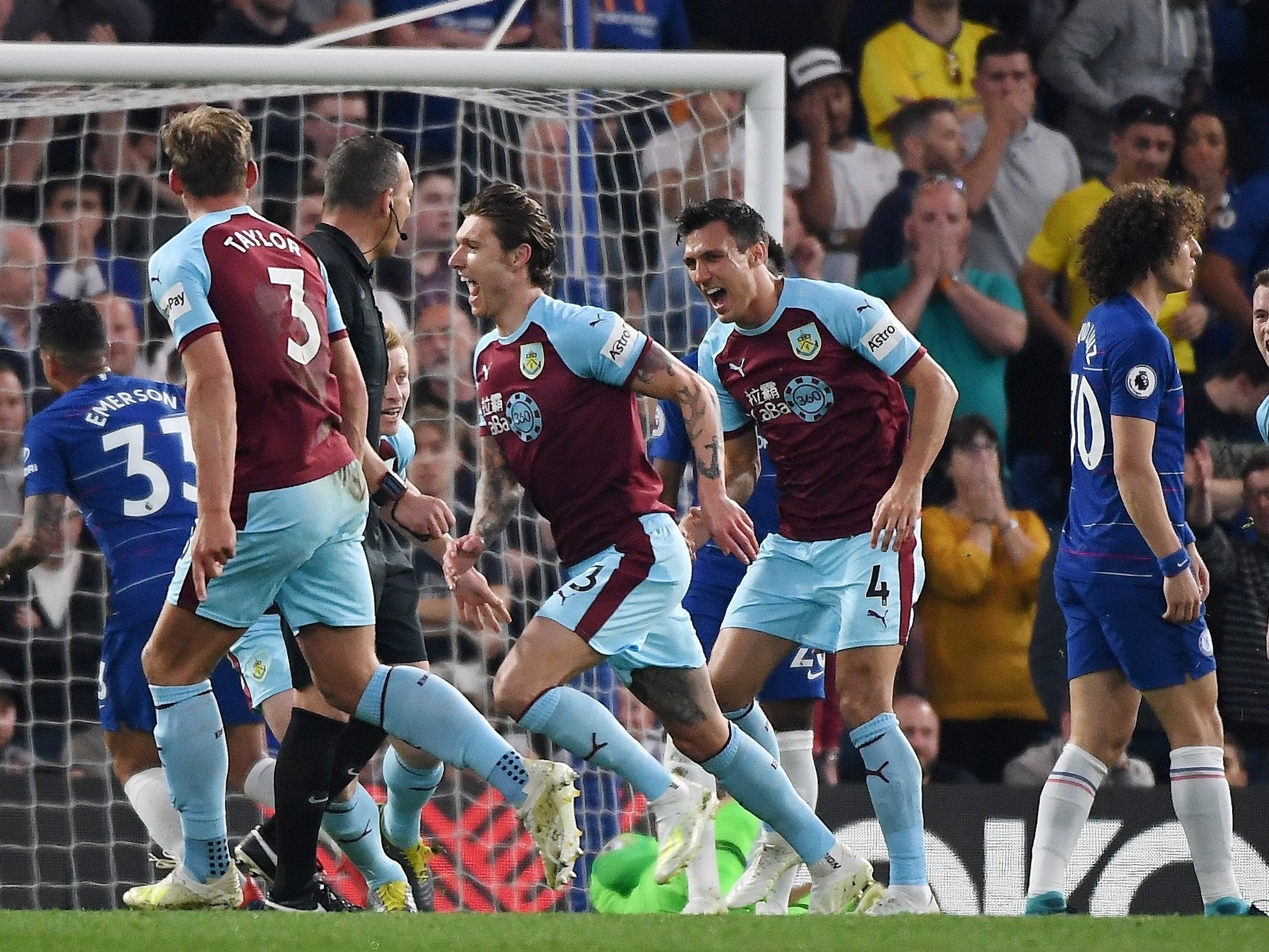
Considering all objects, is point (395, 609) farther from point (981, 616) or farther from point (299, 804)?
point (981, 616)

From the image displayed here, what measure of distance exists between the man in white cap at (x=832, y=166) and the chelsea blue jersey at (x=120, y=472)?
3574 millimetres

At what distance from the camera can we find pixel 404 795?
228 inches

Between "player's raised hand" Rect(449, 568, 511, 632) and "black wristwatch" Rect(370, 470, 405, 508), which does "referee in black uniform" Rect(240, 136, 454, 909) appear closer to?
"black wristwatch" Rect(370, 470, 405, 508)

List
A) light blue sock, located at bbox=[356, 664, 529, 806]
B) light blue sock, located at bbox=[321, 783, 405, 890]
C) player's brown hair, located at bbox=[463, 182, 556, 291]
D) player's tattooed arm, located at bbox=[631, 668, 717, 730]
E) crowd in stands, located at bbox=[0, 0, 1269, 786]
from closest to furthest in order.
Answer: light blue sock, located at bbox=[356, 664, 529, 806]
player's tattooed arm, located at bbox=[631, 668, 717, 730]
player's brown hair, located at bbox=[463, 182, 556, 291]
light blue sock, located at bbox=[321, 783, 405, 890]
crowd in stands, located at bbox=[0, 0, 1269, 786]

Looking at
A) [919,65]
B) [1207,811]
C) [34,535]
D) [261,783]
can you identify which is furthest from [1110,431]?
[919,65]

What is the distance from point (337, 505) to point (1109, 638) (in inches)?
85.3

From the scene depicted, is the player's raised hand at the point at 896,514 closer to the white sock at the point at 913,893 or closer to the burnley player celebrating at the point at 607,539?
the burnley player celebrating at the point at 607,539

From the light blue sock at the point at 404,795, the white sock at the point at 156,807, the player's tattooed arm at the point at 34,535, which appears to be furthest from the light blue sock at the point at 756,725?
the player's tattooed arm at the point at 34,535

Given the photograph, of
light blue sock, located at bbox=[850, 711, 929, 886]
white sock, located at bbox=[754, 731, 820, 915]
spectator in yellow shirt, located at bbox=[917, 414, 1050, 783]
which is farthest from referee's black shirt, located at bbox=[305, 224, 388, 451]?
spectator in yellow shirt, located at bbox=[917, 414, 1050, 783]

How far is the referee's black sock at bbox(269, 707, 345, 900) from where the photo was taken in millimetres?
4812

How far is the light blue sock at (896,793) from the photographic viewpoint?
509cm

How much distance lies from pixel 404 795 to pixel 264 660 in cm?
62

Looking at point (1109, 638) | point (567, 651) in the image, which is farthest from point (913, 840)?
point (567, 651)

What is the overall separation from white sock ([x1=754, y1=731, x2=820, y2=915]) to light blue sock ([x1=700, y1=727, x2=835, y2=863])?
0.82m
